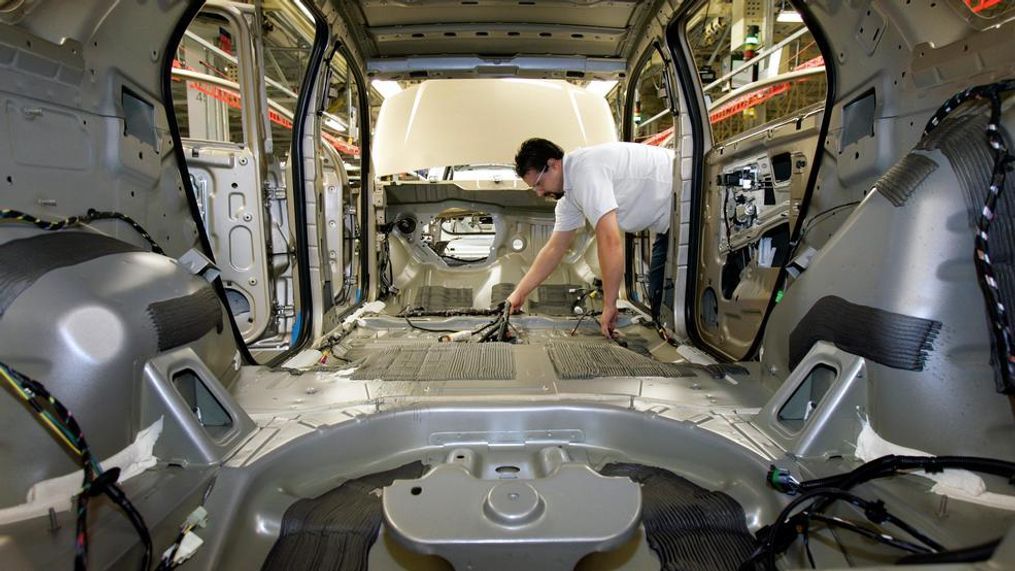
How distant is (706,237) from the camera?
3078 mm

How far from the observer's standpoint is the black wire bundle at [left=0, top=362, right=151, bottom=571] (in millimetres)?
1054

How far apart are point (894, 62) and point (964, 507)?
136 centimetres

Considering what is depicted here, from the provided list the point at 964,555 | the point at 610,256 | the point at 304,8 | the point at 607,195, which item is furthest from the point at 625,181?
the point at 964,555

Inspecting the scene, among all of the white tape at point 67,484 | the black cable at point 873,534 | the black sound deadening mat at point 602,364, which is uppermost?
the black cable at point 873,534

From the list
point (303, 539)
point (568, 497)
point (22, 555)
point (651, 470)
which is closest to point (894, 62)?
point (651, 470)

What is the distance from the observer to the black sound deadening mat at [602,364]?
7.30 feet

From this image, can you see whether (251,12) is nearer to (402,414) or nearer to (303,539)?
(402,414)

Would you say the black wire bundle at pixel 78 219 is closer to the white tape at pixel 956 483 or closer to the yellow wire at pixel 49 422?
the yellow wire at pixel 49 422

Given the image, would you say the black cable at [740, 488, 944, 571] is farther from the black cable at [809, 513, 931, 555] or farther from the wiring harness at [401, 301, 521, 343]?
Answer: the wiring harness at [401, 301, 521, 343]

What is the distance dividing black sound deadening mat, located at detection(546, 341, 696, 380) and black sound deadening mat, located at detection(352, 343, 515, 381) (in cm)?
24

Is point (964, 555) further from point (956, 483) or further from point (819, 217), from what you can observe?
point (819, 217)

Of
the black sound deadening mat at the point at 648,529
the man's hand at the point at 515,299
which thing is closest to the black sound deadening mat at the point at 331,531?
the black sound deadening mat at the point at 648,529

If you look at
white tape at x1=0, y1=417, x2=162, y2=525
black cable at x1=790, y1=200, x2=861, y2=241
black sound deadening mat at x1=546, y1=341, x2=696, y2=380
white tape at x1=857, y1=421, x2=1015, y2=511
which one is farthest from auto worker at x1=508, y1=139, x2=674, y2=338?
white tape at x1=0, y1=417, x2=162, y2=525

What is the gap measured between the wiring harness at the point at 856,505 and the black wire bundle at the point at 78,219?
2019mm
